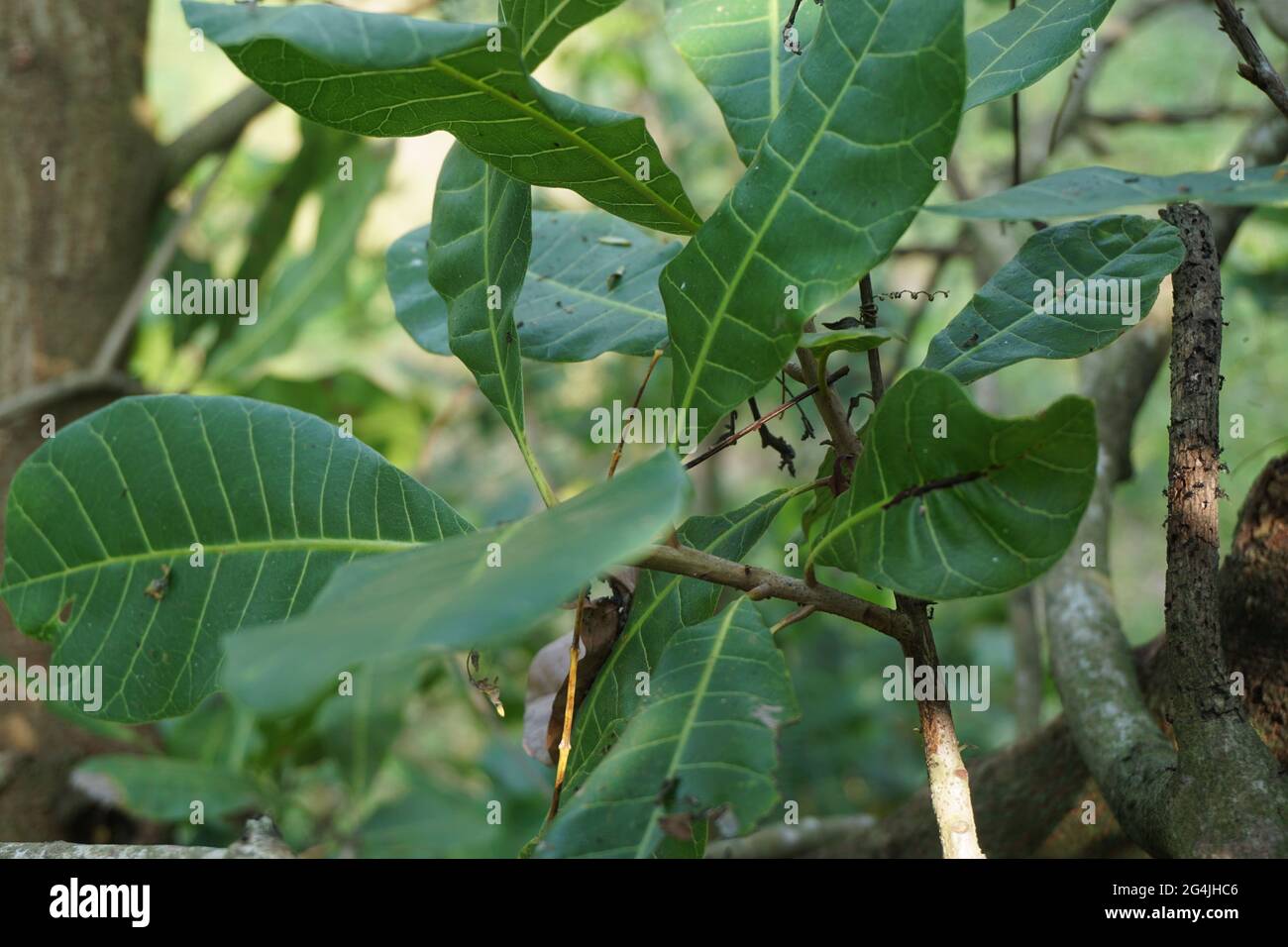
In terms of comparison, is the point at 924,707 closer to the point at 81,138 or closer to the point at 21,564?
the point at 21,564

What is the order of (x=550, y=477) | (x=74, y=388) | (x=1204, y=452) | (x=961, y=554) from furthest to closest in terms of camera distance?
1. (x=550, y=477)
2. (x=74, y=388)
3. (x=1204, y=452)
4. (x=961, y=554)

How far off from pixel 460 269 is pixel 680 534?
0.83 ft

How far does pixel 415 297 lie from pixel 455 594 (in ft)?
2.10

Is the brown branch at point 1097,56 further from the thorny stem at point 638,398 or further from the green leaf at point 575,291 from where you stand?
the thorny stem at point 638,398

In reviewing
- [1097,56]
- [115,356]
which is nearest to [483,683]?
[115,356]

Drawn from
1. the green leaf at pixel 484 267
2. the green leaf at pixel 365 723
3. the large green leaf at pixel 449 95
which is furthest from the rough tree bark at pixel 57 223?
the large green leaf at pixel 449 95

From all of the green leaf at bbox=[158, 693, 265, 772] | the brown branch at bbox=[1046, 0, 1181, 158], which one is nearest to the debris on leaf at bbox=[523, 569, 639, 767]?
the green leaf at bbox=[158, 693, 265, 772]

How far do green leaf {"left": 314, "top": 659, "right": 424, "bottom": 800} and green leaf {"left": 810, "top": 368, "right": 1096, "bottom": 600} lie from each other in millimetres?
1210

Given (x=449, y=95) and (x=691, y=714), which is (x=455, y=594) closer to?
(x=691, y=714)

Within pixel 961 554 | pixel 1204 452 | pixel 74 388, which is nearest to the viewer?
pixel 961 554

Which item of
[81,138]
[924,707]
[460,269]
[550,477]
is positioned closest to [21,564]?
[460,269]

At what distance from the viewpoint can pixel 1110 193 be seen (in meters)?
0.56
